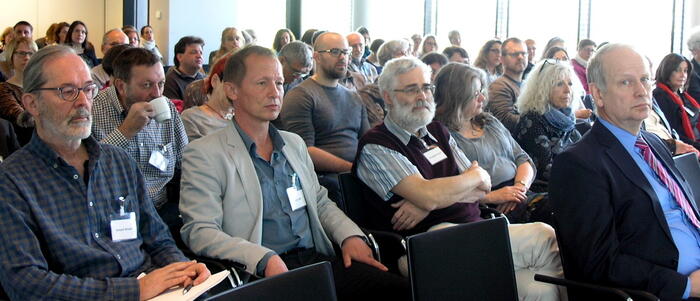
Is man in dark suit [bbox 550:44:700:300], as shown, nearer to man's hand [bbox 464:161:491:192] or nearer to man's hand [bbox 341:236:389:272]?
man's hand [bbox 464:161:491:192]

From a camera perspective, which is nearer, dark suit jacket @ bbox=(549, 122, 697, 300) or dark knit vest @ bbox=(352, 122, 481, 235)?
dark suit jacket @ bbox=(549, 122, 697, 300)

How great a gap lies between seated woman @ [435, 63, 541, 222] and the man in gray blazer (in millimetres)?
1027

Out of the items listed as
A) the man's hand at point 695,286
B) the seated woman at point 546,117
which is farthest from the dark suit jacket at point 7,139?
the man's hand at point 695,286

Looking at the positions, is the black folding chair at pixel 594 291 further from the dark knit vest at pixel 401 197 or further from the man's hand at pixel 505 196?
the man's hand at pixel 505 196

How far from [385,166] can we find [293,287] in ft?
3.98

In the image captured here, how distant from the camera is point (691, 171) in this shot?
3215 mm

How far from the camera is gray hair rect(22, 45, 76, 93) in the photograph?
199cm

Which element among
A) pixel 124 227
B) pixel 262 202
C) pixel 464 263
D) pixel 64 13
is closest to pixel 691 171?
pixel 464 263

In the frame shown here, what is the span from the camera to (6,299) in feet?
6.30

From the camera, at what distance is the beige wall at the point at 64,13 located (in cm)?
1130

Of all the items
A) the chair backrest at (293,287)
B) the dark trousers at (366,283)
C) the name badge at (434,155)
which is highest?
the name badge at (434,155)

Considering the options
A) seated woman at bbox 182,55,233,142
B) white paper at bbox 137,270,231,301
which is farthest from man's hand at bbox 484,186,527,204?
white paper at bbox 137,270,231,301

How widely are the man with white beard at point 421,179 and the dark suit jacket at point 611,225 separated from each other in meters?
0.29

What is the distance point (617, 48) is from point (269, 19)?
10883 mm
